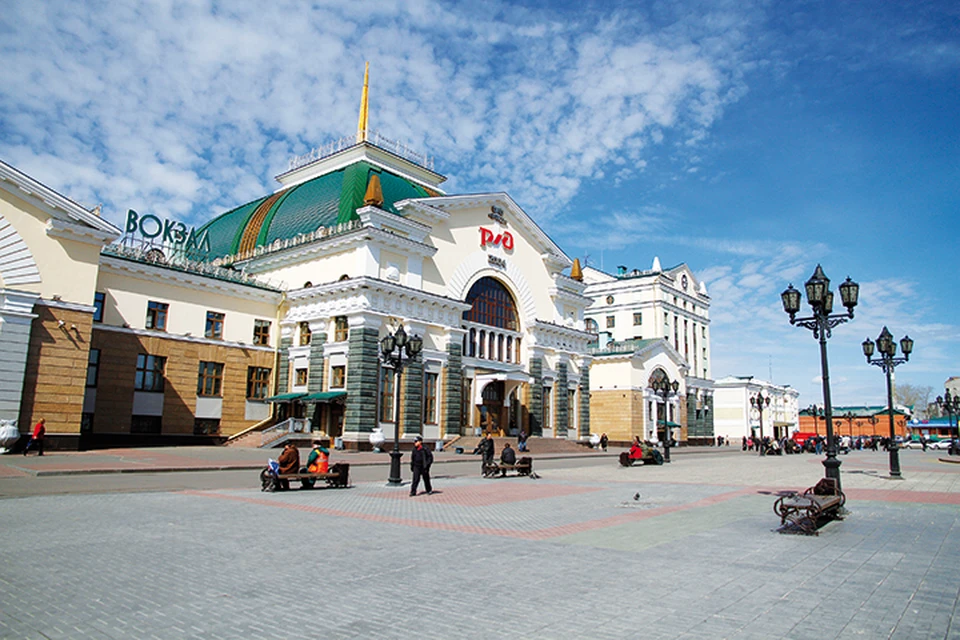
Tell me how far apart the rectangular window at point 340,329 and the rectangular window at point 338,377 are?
158cm

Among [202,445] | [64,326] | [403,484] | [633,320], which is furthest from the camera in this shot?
[633,320]

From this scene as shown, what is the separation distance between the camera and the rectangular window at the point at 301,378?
127ft

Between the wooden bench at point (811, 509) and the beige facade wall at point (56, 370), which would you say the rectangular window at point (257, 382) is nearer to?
the beige facade wall at point (56, 370)

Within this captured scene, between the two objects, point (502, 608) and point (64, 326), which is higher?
point (64, 326)

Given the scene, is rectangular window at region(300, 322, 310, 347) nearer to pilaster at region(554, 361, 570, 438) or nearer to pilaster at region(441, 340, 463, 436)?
pilaster at region(441, 340, 463, 436)

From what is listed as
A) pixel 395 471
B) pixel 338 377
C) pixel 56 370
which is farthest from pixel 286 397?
pixel 395 471

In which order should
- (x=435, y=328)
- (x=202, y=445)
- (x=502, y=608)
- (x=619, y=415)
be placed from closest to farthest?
(x=502, y=608)
(x=202, y=445)
(x=435, y=328)
(x=619, y=415)

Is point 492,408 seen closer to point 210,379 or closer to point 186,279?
point 210,379

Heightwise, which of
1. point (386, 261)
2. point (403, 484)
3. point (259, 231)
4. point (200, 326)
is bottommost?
point (403, 484)

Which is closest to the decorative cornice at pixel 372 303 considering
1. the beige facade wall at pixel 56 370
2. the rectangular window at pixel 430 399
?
the rectangular window at pixel 430 399

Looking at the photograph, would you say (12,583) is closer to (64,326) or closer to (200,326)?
(64,326)

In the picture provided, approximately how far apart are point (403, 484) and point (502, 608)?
13.3 meters

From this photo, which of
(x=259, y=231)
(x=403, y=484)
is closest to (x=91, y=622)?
(x=403, y=484)

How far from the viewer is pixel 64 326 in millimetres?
27812
